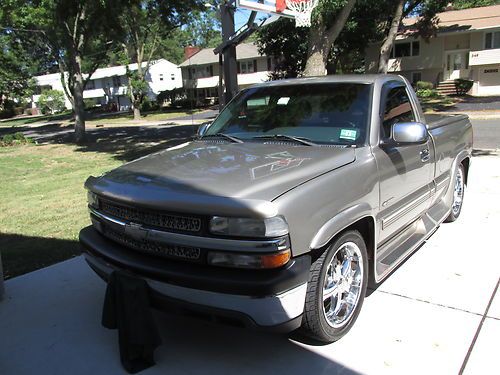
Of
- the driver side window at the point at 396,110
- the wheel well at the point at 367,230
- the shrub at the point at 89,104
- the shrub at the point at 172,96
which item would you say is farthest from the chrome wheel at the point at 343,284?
the shrub at the point at 89,104

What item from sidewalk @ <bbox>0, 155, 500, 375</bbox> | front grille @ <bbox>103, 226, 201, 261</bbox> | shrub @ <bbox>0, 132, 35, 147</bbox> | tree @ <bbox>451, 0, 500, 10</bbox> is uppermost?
tree @ <bbox>451, 0, 500, 10</bbox>

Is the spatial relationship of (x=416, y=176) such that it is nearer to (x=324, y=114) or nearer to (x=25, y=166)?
(x=324, y=114)

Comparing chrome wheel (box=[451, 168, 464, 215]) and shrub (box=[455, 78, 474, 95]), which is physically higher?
shrub (box=[455, 78, 474, 95])

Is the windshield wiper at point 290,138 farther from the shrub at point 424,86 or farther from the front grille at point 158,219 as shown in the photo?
the shrub at point 424,86

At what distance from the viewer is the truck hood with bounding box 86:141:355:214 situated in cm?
287

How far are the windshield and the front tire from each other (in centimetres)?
87

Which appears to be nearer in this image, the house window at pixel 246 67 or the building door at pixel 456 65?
the building door at pixel 456 65

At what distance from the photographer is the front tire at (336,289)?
296 centimetres

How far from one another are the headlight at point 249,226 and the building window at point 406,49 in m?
38.5

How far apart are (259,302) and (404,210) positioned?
2013mm

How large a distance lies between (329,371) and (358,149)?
61.9 inches

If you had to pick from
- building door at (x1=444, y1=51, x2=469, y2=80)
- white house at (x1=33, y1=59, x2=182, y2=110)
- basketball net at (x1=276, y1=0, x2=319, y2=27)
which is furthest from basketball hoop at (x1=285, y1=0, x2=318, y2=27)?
white house at (x1=33, y1=59, x2=182, y2=110)

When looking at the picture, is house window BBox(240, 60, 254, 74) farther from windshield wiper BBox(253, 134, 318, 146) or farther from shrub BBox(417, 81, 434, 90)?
windshield wiper BBox(253, 134, 318, 146)

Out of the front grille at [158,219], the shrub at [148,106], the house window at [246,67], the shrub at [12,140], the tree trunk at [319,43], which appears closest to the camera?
the front grille at [158,219]
